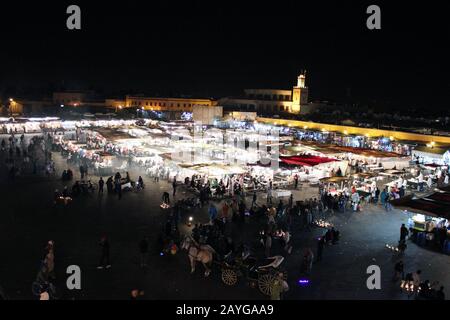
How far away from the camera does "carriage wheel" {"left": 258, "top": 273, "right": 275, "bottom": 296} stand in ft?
23.3

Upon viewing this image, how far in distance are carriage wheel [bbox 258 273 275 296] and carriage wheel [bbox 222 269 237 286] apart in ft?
1.52

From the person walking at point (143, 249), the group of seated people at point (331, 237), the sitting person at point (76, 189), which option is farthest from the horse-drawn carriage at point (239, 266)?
the sitting person at point (76, 189)

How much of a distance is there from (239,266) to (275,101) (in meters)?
49.4

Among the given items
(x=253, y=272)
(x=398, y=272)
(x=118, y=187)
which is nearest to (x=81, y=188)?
(x=118, y=187)

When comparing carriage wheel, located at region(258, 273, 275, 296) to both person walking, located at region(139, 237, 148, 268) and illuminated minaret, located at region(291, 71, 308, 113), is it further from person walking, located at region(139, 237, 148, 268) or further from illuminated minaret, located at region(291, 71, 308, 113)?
illuminated minaret, located at region(291, 71, 308, 113)

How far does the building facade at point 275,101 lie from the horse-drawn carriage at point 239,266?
4600 centimetres

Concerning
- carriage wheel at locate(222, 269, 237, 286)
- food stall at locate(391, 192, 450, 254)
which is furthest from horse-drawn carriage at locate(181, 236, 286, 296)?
food stall at locate(391, 192, 450, 254)

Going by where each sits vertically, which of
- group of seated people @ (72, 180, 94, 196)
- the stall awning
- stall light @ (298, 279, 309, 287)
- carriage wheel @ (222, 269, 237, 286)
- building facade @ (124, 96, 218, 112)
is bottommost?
stall light @ (298, 279, 309, 287)

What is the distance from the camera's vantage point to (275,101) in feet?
184

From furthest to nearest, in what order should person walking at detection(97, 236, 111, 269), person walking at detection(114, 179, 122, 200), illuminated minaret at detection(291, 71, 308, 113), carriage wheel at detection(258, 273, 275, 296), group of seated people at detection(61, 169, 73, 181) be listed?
illuminated minaret at detection(291, 71, 308, 113) < group of seated people at detection(61, 169, 73, 181) < person walking at detection(114, 179, 122, 200) < person walking at detection(97, 236, 111, 269) < carriage wheel at detection(258, 273, 275, 296)

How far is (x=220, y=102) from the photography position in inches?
2238
